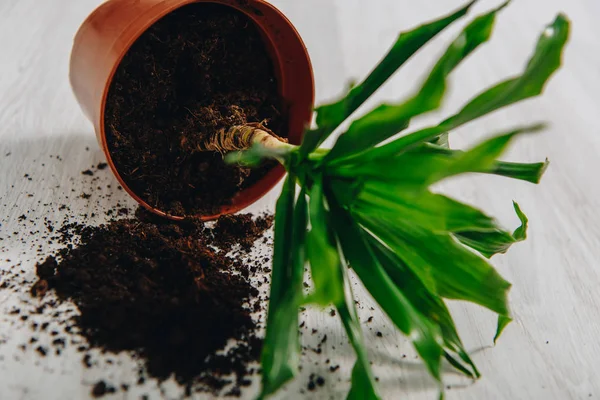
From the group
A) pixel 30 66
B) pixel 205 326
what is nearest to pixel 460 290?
pixel 205 326

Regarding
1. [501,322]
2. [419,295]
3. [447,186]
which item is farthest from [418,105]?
[447,186]

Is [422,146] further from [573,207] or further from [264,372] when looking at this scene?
[573,207]

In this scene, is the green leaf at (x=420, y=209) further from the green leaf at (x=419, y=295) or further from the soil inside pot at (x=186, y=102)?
the soil inside pot at (x=186, y=102)

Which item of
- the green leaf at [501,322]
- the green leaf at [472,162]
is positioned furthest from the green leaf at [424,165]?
the green leaf at [501,322]

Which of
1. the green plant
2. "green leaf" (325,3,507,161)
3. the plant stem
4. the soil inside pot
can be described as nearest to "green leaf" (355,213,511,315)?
the green plant

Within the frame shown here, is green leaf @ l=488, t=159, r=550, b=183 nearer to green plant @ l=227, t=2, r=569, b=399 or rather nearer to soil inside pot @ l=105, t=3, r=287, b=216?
green plant @ l=227, t=2, r=569, b=399

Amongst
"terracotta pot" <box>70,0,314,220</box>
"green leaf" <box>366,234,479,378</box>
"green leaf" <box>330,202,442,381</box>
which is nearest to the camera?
"green leaf" <box>330,202,442,381</box>
